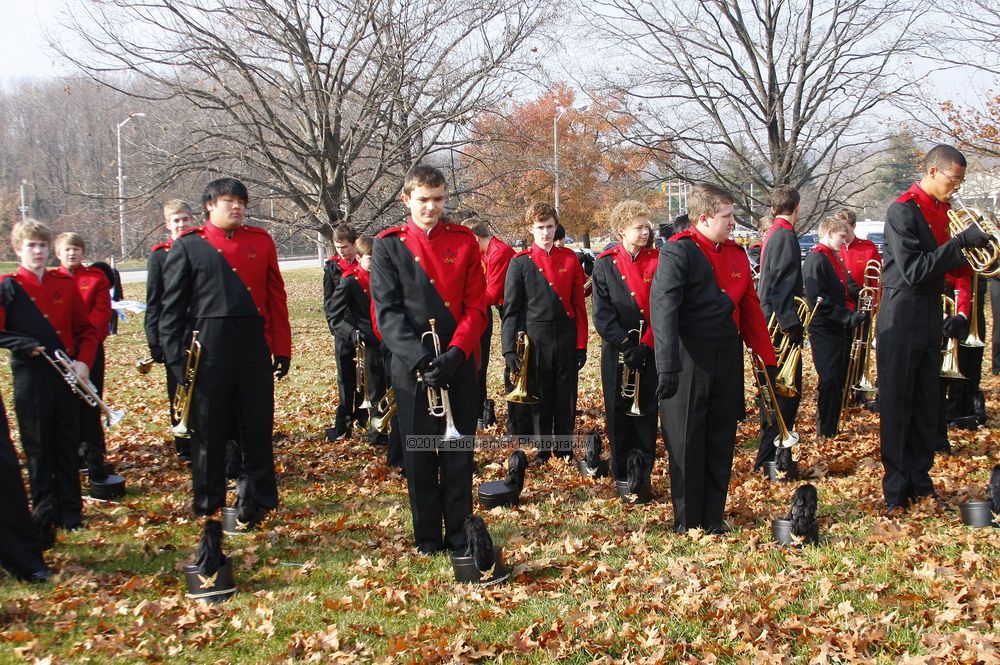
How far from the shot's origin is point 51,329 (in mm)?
6156

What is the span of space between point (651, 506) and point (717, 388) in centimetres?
139

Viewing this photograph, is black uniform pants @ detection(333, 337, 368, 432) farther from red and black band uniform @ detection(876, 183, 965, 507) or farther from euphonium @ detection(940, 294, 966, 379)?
euphonium @ detection(940, 294, 966, 379)

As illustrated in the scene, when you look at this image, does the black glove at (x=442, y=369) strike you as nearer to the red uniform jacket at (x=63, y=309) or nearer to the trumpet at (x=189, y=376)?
the trumpet at (x=189, y=376)

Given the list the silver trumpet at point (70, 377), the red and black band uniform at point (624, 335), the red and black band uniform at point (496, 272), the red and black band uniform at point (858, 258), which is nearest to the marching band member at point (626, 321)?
the red and black band uniform at point (624, 335)

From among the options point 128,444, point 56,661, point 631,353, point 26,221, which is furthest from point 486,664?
point 128,444

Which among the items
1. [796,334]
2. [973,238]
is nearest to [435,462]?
[973,238]

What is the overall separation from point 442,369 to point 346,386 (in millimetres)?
4740

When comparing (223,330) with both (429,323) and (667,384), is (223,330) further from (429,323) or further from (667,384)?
(667,384)

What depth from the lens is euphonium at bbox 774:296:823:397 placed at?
22.8 ft

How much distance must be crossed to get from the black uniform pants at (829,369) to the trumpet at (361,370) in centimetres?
432

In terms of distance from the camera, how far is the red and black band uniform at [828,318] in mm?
8219

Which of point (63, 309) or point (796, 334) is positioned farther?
point (796, 334)

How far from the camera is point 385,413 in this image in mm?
Result: 8148

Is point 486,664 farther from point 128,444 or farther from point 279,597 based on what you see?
point 128,444
